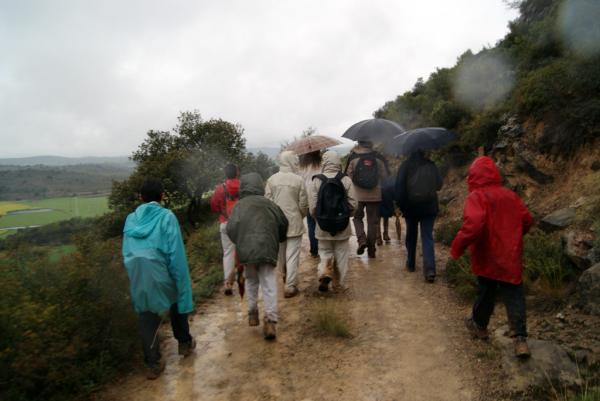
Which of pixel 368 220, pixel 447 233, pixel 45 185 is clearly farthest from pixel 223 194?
pixel 45 185

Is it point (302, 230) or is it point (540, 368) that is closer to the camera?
point (540, 368)

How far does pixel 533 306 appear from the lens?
4.31m

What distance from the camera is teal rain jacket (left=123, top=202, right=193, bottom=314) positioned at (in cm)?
351

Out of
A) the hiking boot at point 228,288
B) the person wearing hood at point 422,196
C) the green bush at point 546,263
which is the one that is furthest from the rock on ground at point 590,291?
the hiking boot at point 228,288

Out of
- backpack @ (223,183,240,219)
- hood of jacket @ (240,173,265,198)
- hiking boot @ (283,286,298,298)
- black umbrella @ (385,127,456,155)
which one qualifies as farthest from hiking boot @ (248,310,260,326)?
black umbrella @ (385,127,456,155)

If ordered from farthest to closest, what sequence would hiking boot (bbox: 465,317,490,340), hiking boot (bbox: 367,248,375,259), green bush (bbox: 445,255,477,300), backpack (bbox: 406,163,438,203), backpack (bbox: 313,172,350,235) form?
hiking boot (bbox: 367,248,375,259) < backpack (bbox: 406,163,438,203) < backpack (bbox: 313,172,350,235) < green bush (bbox: 445,255,477,300) < hiking boot (bbox: 465,317,490,340)

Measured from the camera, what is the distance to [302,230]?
5.45 m

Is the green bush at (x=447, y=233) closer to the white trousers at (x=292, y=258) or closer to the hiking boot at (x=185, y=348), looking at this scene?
the white trousers at (x=292, y=258)

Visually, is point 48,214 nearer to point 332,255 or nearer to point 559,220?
point 332,255

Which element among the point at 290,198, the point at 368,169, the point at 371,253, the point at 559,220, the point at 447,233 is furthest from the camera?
the point at 447,233

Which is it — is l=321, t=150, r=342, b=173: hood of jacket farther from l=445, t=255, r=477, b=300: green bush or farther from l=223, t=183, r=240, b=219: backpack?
l=445, t=255, r=477, b=300: green bush

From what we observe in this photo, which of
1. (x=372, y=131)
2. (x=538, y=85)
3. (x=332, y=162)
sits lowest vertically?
(x=332, y=162)

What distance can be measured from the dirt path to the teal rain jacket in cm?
76

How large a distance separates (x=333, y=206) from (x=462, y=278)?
2.11 meters
